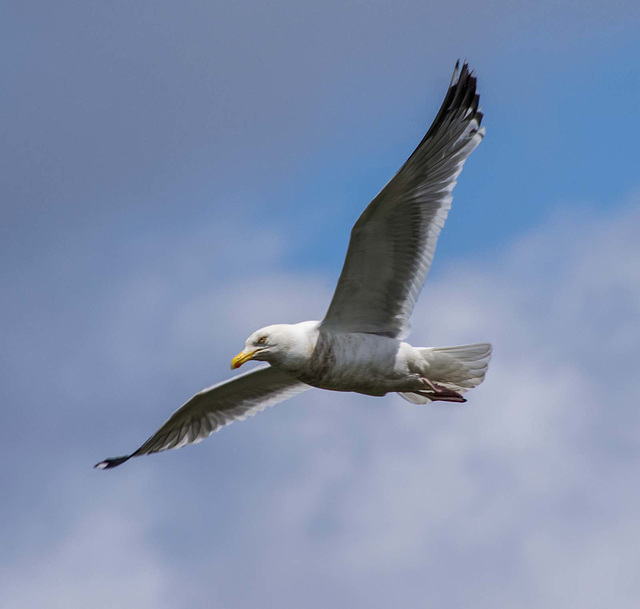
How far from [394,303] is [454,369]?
0.94 meters

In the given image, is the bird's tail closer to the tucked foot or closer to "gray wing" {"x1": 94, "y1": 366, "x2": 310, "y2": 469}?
the tucked foot

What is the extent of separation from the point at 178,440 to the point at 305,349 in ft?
12.0

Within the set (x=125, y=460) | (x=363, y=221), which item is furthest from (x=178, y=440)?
(x=363, y=221)

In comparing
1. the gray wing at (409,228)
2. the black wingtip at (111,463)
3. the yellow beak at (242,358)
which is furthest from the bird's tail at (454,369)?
the black wingtip at (111,463)

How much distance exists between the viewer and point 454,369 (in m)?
13.0

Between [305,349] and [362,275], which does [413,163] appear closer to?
[362,275]

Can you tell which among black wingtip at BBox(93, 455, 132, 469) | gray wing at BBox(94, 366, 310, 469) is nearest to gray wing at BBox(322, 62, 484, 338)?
gray wing at BBox(94, 366, 310, 469)

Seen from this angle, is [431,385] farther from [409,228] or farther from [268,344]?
[268,344]

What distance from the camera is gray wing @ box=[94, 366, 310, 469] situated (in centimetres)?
1470

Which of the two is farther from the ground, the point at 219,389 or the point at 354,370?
the point at 219,389

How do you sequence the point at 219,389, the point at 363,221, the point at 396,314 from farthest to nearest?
the point at 219,389 → the point at 396,314 → the point at 363,221

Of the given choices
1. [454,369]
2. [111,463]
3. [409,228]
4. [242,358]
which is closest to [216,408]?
[111,463]

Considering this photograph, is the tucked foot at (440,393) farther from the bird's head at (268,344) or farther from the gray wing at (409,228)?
the bird's head at (268,344)

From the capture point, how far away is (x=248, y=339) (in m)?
12.2
